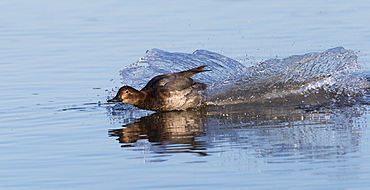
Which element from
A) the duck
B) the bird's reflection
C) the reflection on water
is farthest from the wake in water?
the bird's reflection

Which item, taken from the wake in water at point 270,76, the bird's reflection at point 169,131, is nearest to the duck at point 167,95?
the bird's reflection at point 169,131

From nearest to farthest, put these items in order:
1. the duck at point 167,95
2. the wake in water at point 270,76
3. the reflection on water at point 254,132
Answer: the reflection on water at point 254,132, the duck at point 167,95, the wake in water at point 270,76

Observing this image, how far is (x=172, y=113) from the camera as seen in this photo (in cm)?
1263

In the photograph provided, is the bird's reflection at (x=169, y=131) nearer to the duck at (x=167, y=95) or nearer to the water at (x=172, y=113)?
the water at (x=172, y=113)

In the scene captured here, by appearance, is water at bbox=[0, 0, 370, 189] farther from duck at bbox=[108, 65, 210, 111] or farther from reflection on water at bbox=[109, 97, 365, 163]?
duck at bbox=[108, 65, 210, 111]

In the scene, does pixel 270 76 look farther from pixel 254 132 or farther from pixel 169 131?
pixel 254 132

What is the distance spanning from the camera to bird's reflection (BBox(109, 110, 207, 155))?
9.74 metres

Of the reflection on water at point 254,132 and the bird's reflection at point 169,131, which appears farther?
the bird's reflection at point 169,131

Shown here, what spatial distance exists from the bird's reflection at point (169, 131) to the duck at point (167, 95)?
16 cm

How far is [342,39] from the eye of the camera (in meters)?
17.4

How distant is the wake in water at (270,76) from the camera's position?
1316cm

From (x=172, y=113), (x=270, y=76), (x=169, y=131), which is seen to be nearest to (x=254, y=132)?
(x=169, y=131)

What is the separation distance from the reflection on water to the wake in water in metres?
0.70

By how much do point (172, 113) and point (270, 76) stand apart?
2.27 meters
